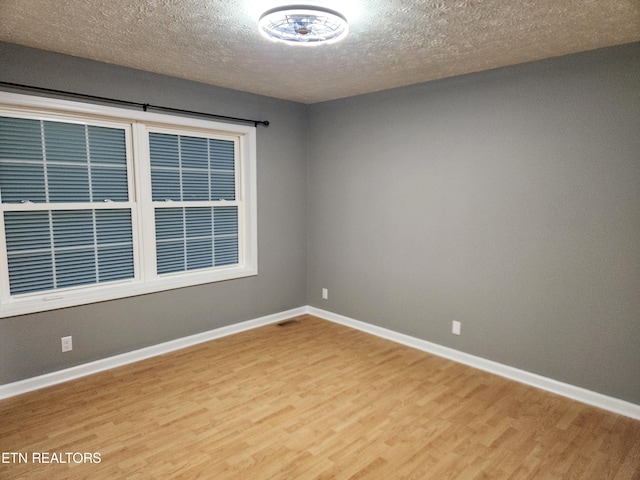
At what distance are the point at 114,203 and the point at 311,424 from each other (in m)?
2.33

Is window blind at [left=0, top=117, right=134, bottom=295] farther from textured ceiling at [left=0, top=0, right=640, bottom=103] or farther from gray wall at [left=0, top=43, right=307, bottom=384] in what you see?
textured ceiling at [left=0, top=0, right=640, bottom=103]

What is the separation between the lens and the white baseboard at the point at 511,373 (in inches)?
108

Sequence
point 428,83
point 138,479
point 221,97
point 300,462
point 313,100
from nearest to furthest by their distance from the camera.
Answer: point 138,479
point 300,462
point 428,83
point 221,97
point 313,100

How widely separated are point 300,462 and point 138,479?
0.84 metres

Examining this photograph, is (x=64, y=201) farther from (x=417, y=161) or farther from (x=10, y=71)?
(x=417, y=161)

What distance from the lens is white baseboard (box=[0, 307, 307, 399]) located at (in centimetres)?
291

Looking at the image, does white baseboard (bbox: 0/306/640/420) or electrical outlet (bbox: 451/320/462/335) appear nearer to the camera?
white baseboard (bbox: 0/306/640/420)

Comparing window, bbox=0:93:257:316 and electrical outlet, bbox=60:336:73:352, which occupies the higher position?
window, bbox=0:93:257:316

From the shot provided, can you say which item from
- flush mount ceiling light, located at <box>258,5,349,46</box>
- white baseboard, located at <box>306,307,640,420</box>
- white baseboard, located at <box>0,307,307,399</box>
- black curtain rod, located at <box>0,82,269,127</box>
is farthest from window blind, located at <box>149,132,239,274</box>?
flush mount ceiling light, located at <box>258,5,349,46</box>

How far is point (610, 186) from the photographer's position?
8.79 ft

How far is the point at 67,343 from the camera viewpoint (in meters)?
3.10

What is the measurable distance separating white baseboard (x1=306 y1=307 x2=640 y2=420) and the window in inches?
59.4

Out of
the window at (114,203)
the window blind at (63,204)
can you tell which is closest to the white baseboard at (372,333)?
the window at (114,203)

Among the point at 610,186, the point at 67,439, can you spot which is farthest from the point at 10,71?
the point at 610,186
